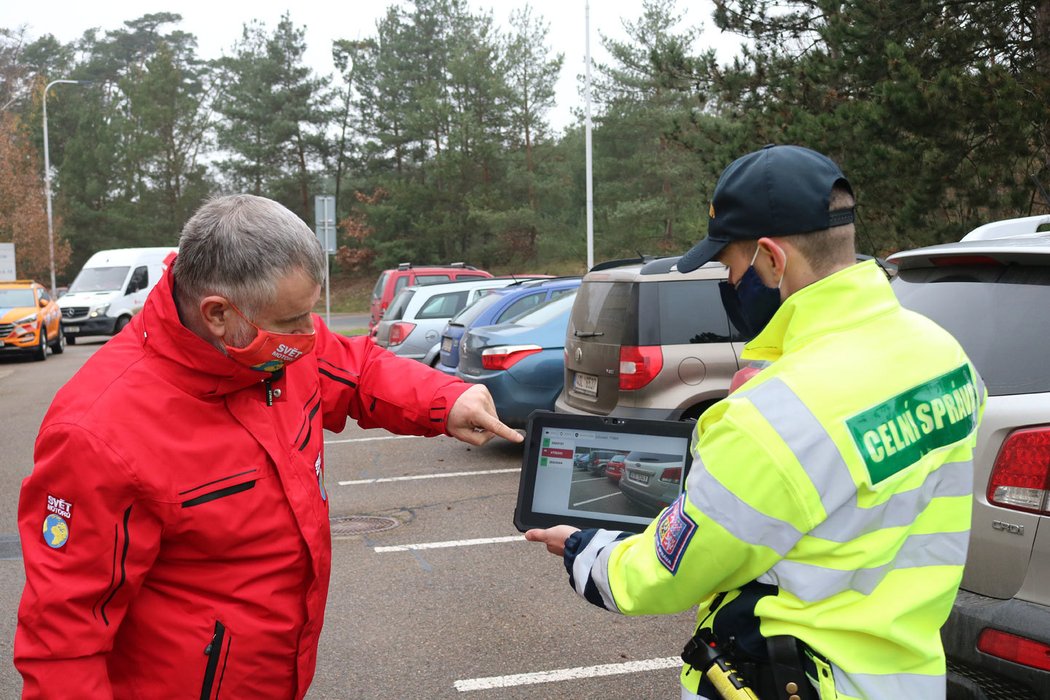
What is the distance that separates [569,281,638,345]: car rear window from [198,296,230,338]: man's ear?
5.10 m

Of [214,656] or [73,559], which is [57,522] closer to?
[73,559]

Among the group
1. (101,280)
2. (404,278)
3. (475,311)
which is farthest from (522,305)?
(101,280)

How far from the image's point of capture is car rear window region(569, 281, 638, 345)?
6957 mm

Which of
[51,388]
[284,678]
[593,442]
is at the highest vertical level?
[593,442]

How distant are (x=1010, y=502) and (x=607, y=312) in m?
4.57

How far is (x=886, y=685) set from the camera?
5.48 ft

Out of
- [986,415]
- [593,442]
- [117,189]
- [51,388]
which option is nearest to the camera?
[593,442]

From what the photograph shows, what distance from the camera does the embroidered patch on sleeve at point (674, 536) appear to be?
1.69 meters

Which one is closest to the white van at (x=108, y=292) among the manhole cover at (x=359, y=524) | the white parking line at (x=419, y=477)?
the white parking line at (x=419, y=477)

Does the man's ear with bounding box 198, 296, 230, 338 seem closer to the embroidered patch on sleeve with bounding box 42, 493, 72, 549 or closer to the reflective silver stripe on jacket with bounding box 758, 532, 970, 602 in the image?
the embroidered patch on sleeve with bounding box 42, 493, 72, 549

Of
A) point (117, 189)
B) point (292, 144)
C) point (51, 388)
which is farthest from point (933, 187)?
point (117, 189)

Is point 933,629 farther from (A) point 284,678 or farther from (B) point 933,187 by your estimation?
(B) point 933,187

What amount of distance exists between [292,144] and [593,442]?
4622 cm

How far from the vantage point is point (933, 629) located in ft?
5.75
